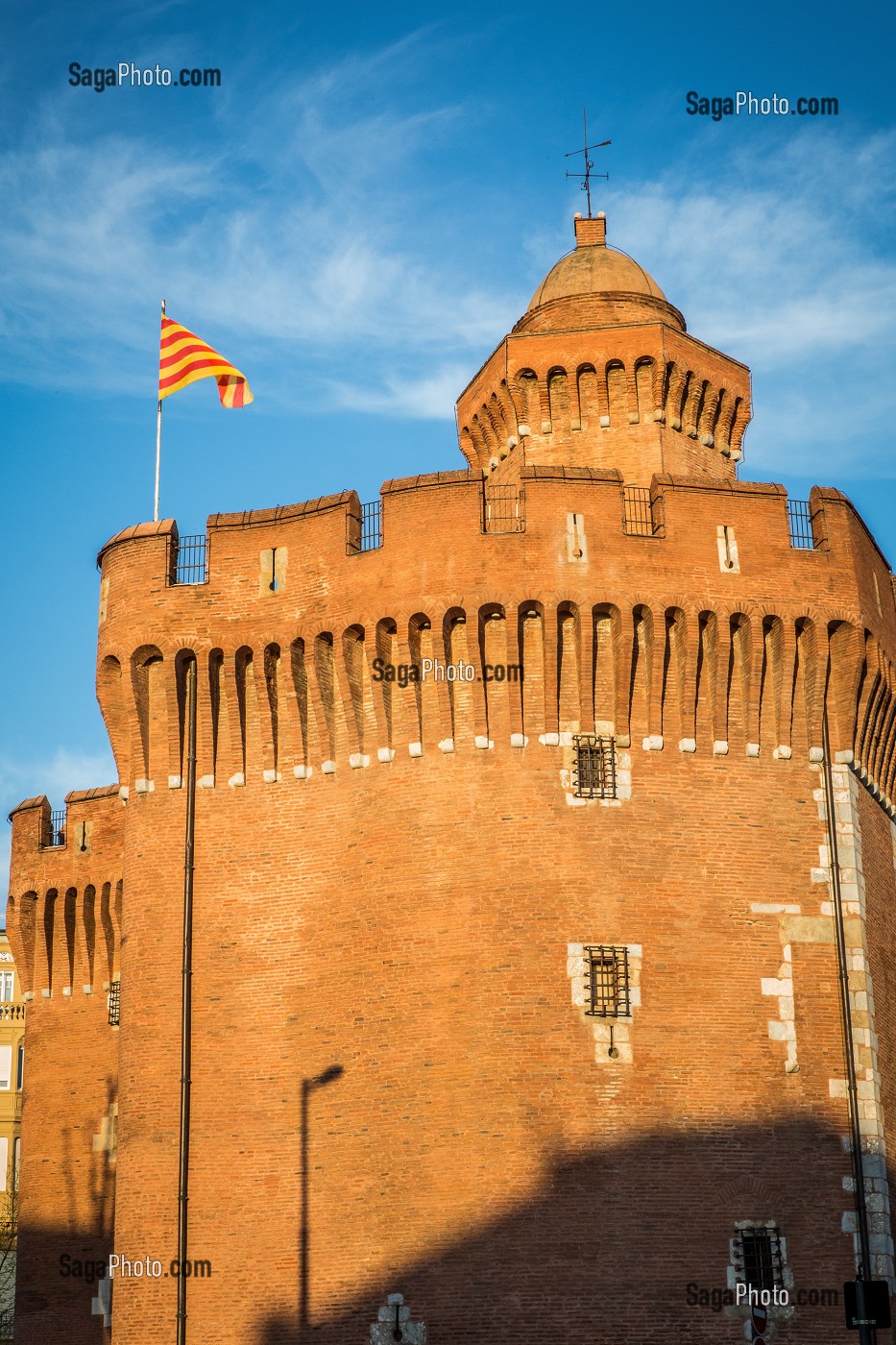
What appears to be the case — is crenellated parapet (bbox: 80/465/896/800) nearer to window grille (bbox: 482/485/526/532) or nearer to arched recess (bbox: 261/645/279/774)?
arched recess (bbox: 261/645/279/774)

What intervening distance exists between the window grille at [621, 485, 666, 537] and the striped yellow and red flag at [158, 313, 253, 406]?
7934 millimetres

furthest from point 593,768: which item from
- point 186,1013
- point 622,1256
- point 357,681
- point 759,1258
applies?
point 759,1258

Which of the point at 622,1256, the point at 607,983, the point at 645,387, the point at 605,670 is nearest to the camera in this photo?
the point at 622,1256

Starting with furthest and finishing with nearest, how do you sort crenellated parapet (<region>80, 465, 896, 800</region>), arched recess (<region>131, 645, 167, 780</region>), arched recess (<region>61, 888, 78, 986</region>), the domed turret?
arched recess (<region>61, 888, 78, 986</region>), the domed turret, arched recess (<region>131, 645, 167, 780</region>), crenellated parapet (<region>80, 465, 896, 800</region>)

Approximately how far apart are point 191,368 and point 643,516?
30.8 ft

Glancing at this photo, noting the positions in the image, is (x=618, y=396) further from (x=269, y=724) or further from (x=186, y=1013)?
(x=186, y=1013)

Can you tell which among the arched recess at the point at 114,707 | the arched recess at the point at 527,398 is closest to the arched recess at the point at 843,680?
the arched recess at the point at 527,398

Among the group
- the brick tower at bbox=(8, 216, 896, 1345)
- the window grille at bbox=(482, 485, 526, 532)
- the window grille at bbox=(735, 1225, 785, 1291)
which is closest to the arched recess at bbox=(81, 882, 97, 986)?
the brick tower at bbox=(8, 216, 896, 1345)

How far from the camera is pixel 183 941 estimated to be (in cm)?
3216

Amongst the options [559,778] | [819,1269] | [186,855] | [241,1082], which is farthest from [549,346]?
[819,1269]

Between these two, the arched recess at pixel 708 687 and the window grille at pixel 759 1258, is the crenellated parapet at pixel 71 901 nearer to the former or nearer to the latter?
the arched recess at pixel 708 687

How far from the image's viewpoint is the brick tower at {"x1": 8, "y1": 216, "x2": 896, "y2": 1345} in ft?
95.5

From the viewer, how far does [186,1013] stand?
1245 inches

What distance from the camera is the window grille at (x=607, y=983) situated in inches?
1176
